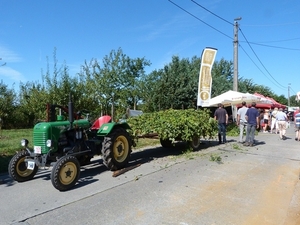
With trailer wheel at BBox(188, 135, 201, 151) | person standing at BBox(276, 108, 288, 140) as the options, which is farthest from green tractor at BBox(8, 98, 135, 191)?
person standing at BBox(276, 108, 288, 140)

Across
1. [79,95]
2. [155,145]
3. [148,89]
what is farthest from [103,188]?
[148,89]

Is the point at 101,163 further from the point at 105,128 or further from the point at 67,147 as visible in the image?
the point at 67,147

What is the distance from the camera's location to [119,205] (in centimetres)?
422

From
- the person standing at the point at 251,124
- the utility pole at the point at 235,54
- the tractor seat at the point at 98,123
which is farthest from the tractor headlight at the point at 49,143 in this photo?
the utility pole at the point at 235,54

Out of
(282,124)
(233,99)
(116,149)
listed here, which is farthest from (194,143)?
(233,99)

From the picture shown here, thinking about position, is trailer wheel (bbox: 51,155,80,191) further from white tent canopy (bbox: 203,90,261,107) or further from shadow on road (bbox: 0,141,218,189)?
white tent canopy (bbox: 203,90,261,107)

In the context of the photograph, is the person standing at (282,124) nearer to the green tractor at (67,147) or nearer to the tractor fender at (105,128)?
the green tractor at (67,147)

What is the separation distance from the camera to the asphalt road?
3.77 metres

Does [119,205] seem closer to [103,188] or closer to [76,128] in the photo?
[103,188]

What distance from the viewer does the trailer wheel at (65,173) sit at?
4.73m

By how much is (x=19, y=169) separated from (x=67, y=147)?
1082mm

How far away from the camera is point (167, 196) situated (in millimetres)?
4609

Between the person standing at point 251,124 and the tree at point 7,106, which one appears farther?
the tree at point 7,106

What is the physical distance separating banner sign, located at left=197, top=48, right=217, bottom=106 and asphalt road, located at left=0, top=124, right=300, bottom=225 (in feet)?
25.5
